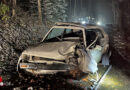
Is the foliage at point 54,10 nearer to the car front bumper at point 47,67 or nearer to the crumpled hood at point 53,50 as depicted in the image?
the crumpled hood at point 53,50

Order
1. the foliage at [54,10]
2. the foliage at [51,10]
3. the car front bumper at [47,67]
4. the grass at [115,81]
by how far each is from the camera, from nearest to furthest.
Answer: the car front bumper at [47,67]
the grass at [115,81]
the foliage at [51,10]
the foliage at [54,10]

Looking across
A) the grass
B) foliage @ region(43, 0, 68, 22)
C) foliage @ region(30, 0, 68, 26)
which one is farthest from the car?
foliage @ region(43, 0, 68, 22)

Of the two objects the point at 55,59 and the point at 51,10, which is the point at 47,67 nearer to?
the point at 55,59

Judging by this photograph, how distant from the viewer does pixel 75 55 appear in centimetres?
683

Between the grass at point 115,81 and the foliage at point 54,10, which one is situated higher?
the foliage at point 54,10

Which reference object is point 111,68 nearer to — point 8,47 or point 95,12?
point 8,47

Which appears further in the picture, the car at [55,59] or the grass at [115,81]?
the grass at [115,81]

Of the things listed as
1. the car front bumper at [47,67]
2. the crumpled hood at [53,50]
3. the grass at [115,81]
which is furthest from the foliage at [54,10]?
the car front bumper at [47,67]

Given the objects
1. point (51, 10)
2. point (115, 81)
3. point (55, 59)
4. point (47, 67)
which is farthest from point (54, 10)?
point (47, 67)

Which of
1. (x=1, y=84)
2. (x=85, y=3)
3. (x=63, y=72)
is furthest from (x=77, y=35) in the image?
(x=85, y=3)

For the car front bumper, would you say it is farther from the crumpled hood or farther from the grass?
the grass

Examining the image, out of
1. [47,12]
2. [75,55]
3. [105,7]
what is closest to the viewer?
[75,55]

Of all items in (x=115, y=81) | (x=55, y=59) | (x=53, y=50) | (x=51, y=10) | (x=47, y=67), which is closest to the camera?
(x=47, y=67)

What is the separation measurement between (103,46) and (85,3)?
83716 millimetres
